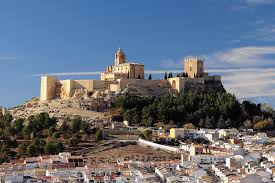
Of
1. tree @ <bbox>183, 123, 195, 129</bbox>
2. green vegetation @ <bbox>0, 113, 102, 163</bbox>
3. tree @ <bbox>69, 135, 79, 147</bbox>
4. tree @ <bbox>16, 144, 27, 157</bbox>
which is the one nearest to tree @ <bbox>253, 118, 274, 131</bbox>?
tree @ <bbox>183, 123, 195, 129</bbox>

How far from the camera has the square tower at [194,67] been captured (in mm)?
52344

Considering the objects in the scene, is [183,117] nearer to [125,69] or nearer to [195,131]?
[195,131]

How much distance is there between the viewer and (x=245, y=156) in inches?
1378

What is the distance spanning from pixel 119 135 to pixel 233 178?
12.7 metres

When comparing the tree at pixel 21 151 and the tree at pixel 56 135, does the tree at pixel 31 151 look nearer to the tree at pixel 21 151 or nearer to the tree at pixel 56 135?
the tree at pixel 21 151

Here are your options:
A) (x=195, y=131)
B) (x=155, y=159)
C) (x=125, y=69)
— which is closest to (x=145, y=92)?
(x=125, y=69)

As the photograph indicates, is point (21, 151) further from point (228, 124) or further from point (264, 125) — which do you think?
point (264, 125)

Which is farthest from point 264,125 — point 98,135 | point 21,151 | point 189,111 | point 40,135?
point 21,151

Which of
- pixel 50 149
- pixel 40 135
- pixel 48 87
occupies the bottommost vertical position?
pixel 50 149

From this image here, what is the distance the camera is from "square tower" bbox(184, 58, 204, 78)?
5234 cm

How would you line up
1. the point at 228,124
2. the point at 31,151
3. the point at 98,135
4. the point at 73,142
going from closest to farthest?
the point at 31,151 → the point at 73,142 → the point at 98,135 → the point at 228,124

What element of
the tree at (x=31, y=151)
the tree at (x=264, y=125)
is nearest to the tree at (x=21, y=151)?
the tree at (x=31, y=151)

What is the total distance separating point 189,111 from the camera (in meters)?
45.8

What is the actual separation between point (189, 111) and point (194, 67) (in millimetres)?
7598
